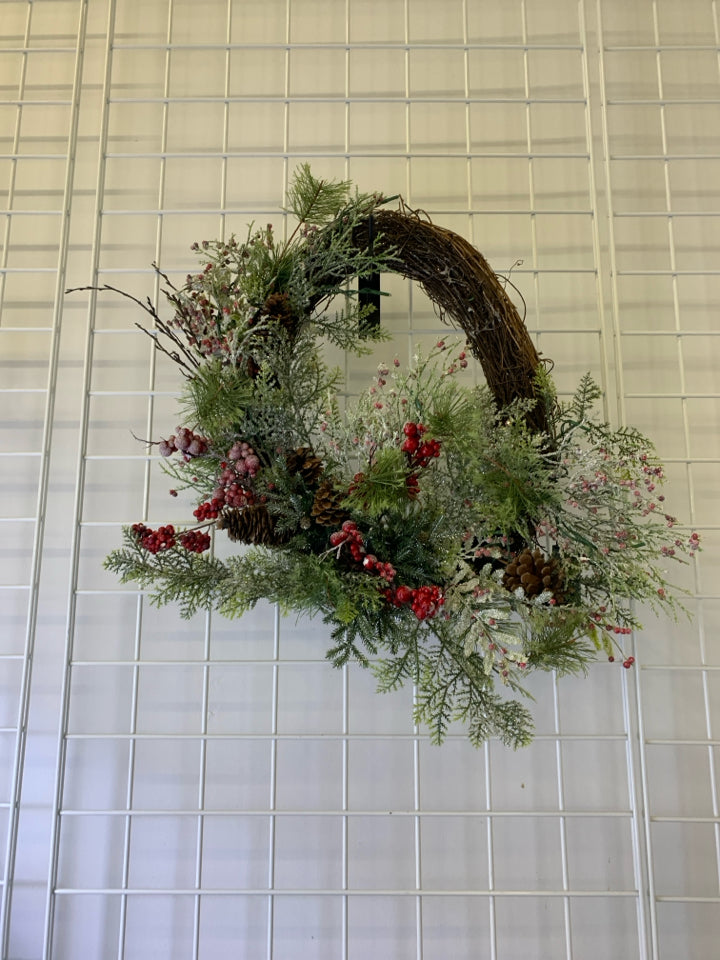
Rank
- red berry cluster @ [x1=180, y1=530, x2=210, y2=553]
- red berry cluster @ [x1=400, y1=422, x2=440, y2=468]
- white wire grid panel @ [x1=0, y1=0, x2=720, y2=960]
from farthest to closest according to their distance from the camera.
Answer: white wire grid panel @ [x1=0, y1=0, x2=720, y2=960], red berry cluster @ [x1=180, y1=530, x2=210, y2=553], red berry cluster @ [x1=400, y1=422, x2=440, y2=468]

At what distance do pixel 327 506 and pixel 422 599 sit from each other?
0.17m

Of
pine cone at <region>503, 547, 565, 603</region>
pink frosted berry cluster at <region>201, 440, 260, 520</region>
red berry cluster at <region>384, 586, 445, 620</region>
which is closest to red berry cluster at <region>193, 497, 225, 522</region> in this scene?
pink frosted berry cluster at <region>201, 440, 260, 520</region>

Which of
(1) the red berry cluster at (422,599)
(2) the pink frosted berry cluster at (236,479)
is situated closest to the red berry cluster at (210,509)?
(2) the pink frosted berry cluster at (236,479)

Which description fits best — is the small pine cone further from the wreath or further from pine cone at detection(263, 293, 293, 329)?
pine cone at detection(263, 293, 293, 329)

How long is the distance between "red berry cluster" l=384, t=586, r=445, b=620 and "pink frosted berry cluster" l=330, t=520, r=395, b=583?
0.09ft

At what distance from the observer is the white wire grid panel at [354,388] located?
3.84 feet

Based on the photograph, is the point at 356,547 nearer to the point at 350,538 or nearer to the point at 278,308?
the point at 350,538

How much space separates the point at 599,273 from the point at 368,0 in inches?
26.6

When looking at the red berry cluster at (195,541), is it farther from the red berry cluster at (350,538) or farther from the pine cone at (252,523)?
the red berry cluster at (350,538)

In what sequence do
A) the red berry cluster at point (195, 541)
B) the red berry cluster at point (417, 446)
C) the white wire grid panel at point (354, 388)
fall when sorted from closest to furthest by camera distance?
the red berry cluster at point (417, 446)
the red berry cluster at point (195, 541)
the white wire grid panel at point (354, 388)

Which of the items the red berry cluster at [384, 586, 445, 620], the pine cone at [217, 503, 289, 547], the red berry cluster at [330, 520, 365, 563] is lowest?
the red berry cluster at [384, 586, 445, 620]

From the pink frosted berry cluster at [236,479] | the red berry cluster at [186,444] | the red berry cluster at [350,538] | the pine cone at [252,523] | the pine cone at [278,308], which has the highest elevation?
the pine cone at [278,308]

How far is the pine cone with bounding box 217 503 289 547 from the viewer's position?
3.19 feet

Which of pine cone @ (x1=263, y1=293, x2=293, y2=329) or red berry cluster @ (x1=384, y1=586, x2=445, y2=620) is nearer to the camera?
red berry cluster @ (x1=384, y1=586, x2=445, y2=620)
